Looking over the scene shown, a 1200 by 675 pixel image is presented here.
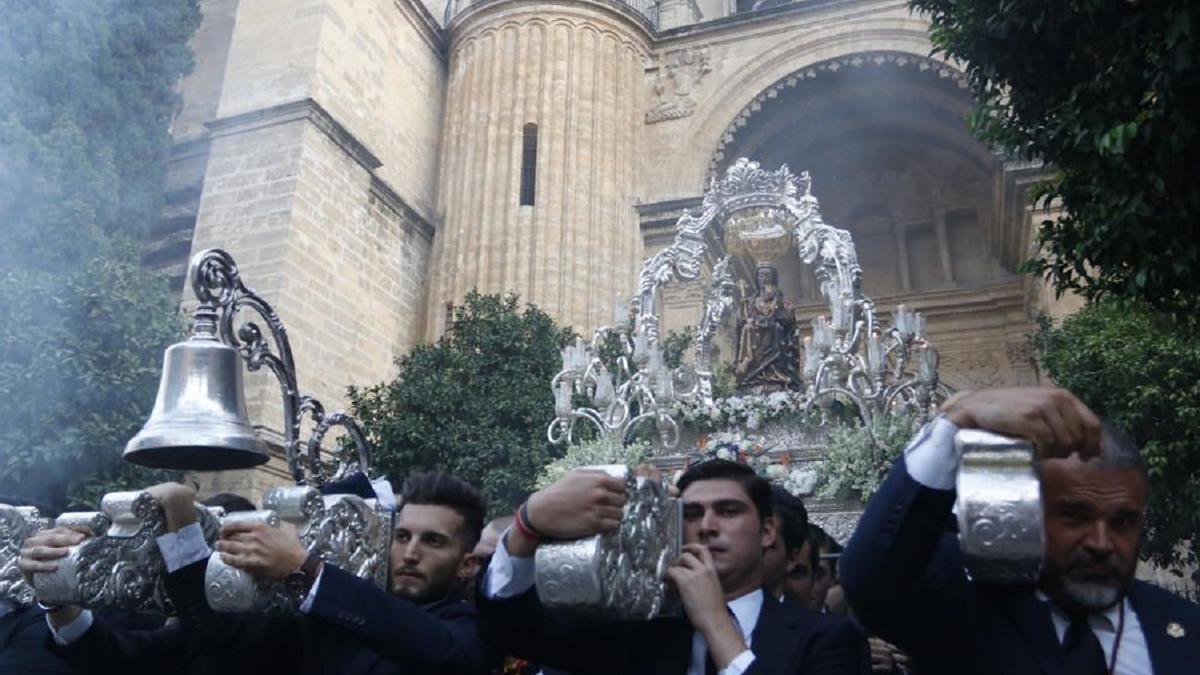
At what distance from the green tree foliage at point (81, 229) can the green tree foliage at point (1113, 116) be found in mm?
8588

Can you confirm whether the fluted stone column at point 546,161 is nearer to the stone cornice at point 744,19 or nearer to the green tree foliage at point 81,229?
the stone cornice at point 744,19

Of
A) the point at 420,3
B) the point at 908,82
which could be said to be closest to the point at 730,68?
the point at 908,82

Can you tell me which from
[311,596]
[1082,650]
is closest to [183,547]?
[311,596]

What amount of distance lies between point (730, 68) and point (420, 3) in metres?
5.53

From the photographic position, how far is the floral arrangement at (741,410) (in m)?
7.94

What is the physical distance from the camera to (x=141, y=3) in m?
14.7

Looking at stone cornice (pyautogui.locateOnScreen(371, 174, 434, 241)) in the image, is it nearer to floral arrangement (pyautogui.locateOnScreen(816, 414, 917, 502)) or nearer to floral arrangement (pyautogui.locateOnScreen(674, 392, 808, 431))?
floral arrangement (pyautogui.locateOnScreen(674, 392, 808, 431))

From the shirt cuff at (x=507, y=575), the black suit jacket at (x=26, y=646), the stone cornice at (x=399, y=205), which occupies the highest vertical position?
the stone cornice at (x=399, y=205)

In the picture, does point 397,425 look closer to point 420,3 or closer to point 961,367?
point 420,3

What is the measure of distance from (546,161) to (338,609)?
46.6ft

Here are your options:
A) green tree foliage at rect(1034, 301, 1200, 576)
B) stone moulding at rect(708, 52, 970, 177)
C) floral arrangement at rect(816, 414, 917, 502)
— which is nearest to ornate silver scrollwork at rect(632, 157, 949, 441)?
floral arrangement at rect(816, 414, 917, 502)

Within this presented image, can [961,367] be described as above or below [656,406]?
above

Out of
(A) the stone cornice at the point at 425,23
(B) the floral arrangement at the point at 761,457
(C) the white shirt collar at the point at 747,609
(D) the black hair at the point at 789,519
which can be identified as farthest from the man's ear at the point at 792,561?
(A) the stone cornice at the point at 425,23

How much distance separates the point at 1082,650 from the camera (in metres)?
1.80
